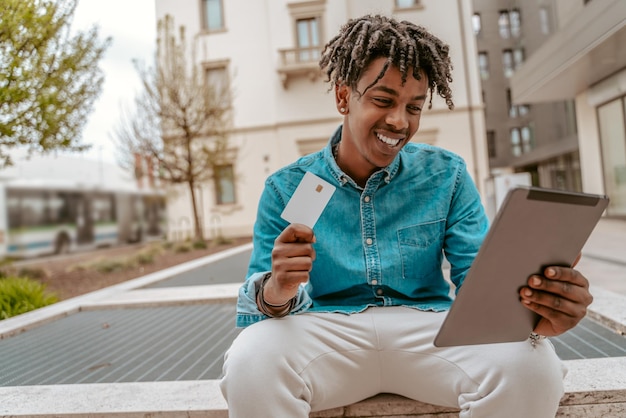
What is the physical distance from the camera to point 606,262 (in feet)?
17.6

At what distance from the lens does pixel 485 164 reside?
17359 millimetres

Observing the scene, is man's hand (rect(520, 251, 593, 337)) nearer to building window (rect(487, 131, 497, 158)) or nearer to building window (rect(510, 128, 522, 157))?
building window (rect(487, 131, 497, 158))

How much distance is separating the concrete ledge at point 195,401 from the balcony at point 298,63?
625 inches

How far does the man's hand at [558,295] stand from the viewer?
3.83ft

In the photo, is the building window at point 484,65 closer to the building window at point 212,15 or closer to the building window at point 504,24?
the building window at point 504,24

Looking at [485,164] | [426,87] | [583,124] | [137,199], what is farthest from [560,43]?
[137,199]

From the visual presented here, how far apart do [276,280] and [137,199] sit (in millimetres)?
20532

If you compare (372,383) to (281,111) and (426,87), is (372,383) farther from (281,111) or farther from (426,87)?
(281,111)

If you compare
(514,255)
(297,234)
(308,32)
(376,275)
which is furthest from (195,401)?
(308,32)

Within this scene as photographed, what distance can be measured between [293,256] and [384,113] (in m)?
0.56

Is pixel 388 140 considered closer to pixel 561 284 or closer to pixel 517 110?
pixel 561 284

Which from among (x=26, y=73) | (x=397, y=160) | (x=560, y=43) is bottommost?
(x=397, y=160)

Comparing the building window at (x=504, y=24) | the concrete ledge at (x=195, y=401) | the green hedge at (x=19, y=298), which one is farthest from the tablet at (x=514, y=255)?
the building window at (x=504, y=24)

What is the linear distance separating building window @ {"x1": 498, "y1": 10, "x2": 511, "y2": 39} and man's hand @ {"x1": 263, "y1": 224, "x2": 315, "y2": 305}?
24.5m
